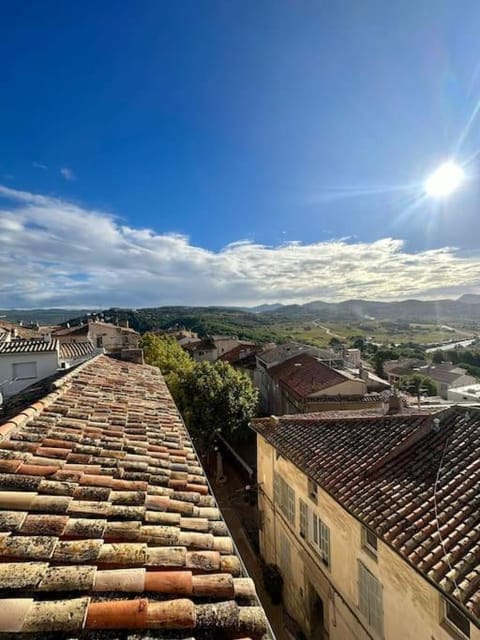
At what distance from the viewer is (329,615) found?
1005cm

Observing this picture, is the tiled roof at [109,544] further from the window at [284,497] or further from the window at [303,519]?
the window at [284,497]

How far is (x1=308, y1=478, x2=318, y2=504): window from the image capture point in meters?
10.9

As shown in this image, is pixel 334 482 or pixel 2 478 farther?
pixel 334 482

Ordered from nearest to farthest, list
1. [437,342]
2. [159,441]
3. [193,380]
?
[159,441] < [193,380] < [437,342]

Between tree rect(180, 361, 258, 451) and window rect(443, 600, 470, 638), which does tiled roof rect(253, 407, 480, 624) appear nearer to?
window rect(443, 600, 470, 638)

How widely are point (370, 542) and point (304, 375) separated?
76.2 ft

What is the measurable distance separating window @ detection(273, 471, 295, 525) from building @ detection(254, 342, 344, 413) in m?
21.6

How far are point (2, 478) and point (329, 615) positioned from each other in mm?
10366

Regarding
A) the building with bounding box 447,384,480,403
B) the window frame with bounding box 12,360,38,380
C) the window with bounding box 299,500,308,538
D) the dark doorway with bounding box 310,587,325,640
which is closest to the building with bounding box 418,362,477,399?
the building with bounding box 447,384,480,403

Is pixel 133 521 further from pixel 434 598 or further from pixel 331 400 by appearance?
pixel 331 400

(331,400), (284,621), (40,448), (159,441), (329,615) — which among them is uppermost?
(40,448)

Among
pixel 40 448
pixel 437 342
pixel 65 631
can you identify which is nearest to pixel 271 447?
pixel 40 448

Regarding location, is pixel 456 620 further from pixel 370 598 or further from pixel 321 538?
pixel 321 538

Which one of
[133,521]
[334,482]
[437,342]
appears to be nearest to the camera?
[133,521]
